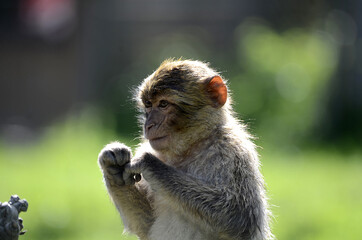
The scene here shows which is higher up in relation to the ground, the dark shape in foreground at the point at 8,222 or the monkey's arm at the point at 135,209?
the monkey's arm at the point at 135,209

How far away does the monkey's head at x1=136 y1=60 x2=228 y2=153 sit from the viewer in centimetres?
601

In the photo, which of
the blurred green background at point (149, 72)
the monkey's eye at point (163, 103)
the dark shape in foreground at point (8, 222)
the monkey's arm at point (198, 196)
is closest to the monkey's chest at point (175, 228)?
the monkey's arm at point (198, 196)

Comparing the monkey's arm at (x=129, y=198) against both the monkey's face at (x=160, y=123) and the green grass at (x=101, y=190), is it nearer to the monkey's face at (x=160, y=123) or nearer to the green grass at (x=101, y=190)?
the monkey's face at (x=160, y=123)

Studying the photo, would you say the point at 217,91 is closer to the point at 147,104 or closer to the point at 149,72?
the point at 147,104

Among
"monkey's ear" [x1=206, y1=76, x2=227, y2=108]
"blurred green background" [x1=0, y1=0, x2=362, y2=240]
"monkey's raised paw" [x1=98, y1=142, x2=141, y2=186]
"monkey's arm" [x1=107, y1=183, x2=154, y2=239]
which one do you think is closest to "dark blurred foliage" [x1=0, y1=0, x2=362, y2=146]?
"blurred green background" [x1=0, y1=0, x2=362, y2=240]

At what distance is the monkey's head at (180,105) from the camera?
601 centimetres

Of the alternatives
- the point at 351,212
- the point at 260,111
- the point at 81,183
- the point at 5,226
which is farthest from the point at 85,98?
the point at 5,226

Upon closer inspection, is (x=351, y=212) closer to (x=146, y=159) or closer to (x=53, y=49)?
(x=146, y=159)

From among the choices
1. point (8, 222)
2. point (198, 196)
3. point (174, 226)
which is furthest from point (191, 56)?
point (8, 222)

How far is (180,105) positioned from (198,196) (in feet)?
2.83

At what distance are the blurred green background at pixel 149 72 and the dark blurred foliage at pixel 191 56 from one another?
0.10 feet

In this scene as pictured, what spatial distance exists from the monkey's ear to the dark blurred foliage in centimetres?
764

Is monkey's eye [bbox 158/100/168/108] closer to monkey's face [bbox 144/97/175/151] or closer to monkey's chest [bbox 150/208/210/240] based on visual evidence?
monkey's face [bbox 144/97/175/151]

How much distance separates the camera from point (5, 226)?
4.12 metres
